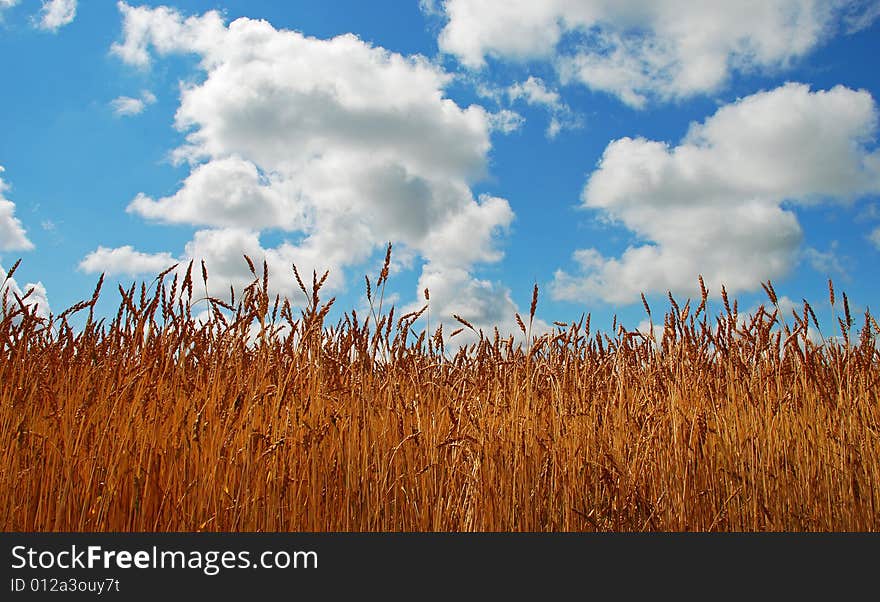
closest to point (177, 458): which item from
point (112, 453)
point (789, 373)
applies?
point (112, 453)

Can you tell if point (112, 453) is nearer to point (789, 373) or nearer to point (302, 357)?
point (302, 357)

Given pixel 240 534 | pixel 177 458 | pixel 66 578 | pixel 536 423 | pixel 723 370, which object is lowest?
pixel 66 578

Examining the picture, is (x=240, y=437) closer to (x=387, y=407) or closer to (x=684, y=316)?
(x=387, y=407)

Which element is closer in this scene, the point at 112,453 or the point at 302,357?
the point at 112,453

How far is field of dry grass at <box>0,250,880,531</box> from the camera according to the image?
2436 millimetres

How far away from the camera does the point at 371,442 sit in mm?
2826

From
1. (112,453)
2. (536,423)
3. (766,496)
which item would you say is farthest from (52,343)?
(766,496)

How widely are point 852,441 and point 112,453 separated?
3800 mm

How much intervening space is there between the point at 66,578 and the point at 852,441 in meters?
3.88

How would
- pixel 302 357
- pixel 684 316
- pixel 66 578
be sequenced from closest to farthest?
pixel 66 578 < pixel 302 357 < pixel 684 316

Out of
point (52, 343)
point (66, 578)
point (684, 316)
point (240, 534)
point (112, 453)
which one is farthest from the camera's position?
point (52, 343)

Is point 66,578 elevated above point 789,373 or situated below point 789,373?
below

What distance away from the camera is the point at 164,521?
2.39 meters

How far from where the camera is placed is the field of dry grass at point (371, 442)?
7.99 ft
